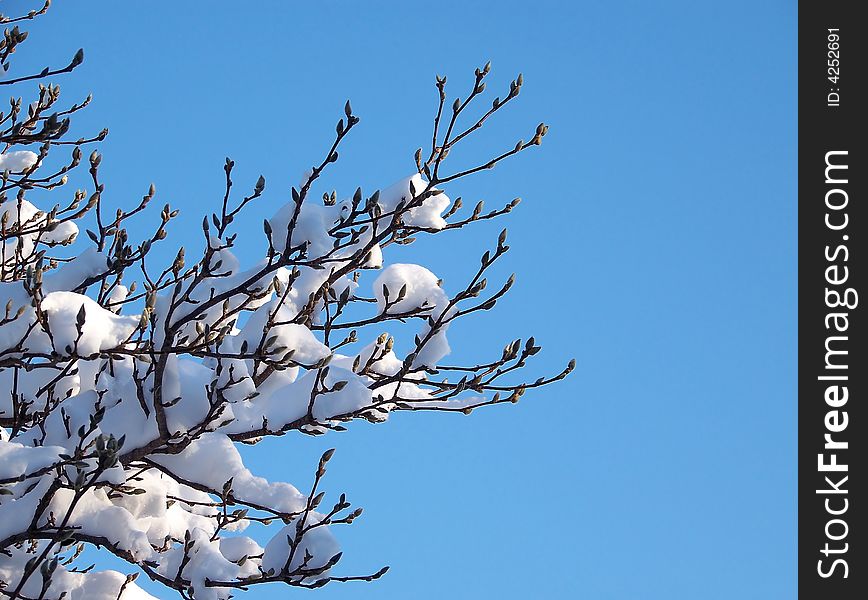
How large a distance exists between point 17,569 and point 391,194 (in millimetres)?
1832

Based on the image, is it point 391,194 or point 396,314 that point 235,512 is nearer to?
point 396,314
